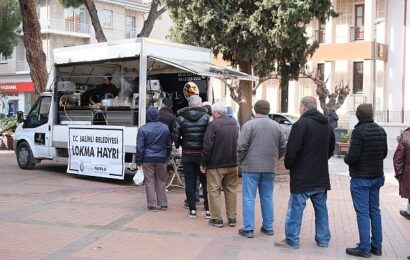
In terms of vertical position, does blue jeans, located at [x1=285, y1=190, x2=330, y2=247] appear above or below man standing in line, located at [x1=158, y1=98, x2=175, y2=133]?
below

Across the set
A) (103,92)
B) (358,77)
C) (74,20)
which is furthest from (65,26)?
(103,92)

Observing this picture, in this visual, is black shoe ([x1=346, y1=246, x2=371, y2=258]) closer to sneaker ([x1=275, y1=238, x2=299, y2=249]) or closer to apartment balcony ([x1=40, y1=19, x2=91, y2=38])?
sneaker ([x1=275, y1=238, x2=299, y2=249])

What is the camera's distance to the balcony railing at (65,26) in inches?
1689

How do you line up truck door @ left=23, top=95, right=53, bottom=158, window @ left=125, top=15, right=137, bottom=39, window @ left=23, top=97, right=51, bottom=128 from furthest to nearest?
1. window @ left=125, top=15, right=137, bottom=39
2. window @ left=23, top=97, right=51, bottom=128
3. truck door @ left=23, top=95, right=53, bottom=158

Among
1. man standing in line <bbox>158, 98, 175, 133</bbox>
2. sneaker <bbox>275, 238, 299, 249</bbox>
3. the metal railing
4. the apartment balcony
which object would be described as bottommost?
sneaker <bbox>275, 238, 299, 249</bbox>

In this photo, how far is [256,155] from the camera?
7262 mm

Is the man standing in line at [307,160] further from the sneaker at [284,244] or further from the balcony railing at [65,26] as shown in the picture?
the balcony railing at [65,26]

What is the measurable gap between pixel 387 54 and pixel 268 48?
52.4 feet

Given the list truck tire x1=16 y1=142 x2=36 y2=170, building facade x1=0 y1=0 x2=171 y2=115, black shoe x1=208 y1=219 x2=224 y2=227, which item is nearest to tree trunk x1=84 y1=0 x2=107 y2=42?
truck tire x1=16 y1=142 x2=36 y2=170

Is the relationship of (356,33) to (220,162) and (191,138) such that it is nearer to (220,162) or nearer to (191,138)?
(191,138)

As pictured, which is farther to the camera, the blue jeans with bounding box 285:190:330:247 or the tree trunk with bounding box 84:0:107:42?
the tree trunk with bounding box 84:0:107:42

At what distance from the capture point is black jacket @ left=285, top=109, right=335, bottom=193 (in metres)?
6.65

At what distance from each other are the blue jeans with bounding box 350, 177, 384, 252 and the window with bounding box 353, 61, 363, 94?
25.8 metres

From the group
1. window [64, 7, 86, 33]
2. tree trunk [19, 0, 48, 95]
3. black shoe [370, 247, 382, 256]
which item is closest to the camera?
black shoe [370, 247, 382, 256]
